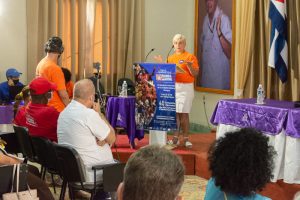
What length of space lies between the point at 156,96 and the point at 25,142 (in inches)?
69.3

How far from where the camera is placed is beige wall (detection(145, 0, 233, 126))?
8.88m

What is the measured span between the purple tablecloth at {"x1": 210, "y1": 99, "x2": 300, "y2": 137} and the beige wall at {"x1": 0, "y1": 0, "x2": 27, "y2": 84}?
12.0 feet

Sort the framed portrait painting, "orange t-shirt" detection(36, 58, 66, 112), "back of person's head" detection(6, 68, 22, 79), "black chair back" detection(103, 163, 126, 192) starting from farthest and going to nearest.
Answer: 1. the framed portrait painting
2. "back of person's head" detection(6, 68, 22, 79)
3. "orange t-shirt" detection(36, 58, 66, 112)
4. "black chair back" detection(103, 163, 126, 192)

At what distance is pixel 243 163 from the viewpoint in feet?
6.85

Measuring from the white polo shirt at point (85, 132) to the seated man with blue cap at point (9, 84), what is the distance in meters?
3.28

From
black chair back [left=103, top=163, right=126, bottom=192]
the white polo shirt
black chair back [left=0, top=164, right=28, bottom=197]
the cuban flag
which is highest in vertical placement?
the cuban flag

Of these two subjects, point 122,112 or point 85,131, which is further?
point 122,112

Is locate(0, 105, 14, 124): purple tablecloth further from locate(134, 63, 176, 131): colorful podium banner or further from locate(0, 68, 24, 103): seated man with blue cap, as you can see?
locate(134, 63, 176, 131): colorful podium banner

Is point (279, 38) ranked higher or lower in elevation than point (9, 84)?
higher

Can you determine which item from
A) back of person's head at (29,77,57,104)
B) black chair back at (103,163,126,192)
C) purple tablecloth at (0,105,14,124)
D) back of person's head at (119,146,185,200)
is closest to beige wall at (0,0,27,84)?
purple tablecloth at (0,105,14,124)

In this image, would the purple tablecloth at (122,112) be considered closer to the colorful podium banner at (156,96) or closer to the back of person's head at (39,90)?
the colorful podium banner at (156,96)

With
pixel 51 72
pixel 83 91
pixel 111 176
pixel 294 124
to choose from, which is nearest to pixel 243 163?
pixel 111 176

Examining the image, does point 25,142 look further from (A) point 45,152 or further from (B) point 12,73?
(B) point 12,73

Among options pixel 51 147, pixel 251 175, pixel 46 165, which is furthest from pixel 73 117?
pixel 251 175
